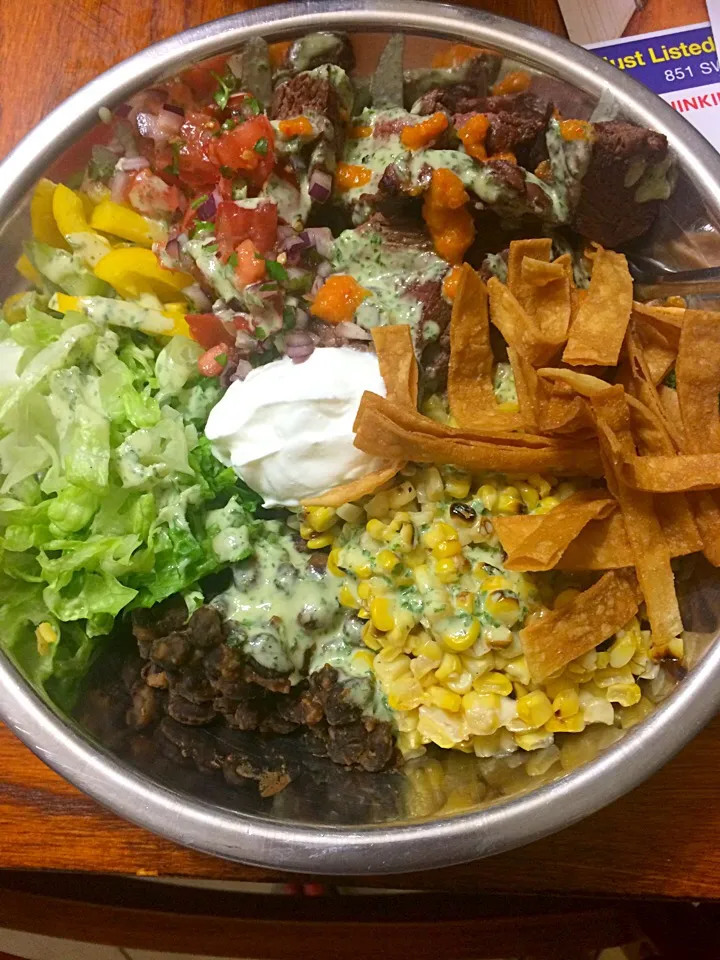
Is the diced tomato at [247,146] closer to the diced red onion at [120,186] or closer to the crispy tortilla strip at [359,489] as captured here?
the diced red onion at [120,186]

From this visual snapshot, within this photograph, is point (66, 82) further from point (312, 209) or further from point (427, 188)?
point (427, 188)

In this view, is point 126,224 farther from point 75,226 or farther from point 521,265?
point 521,265

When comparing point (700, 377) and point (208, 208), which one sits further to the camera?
point (208, 208)

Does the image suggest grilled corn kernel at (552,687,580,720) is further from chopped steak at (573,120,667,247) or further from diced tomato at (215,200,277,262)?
diced tomato at (215,200,277,262)

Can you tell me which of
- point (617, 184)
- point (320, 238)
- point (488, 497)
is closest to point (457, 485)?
point (488, 497)

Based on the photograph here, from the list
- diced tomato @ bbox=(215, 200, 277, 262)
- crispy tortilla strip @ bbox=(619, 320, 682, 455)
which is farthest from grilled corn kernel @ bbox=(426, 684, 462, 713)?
diced tomato @ bbox=(215, 200, 277, 262)

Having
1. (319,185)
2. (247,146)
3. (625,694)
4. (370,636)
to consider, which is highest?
(247,146)
